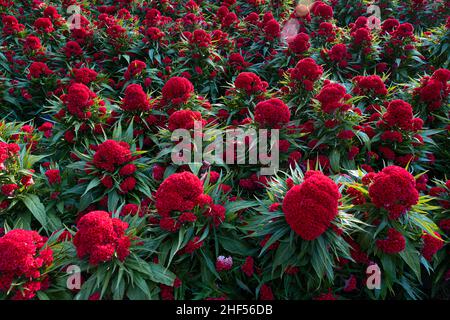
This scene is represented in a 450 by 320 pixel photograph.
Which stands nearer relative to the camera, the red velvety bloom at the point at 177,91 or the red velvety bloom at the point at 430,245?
the red velvety bloom at the point at 430,245

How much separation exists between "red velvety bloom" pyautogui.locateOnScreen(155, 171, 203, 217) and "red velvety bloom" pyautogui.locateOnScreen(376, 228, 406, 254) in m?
1.35

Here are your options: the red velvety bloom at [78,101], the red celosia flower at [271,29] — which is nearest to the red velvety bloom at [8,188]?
the red velvety bloom at [78,101]

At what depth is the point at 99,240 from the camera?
94.4 inches

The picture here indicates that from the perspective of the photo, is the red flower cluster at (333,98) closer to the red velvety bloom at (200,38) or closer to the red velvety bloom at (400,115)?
the red velvety bloom at (400,115)

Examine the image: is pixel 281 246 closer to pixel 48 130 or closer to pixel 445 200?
pixel 445 200

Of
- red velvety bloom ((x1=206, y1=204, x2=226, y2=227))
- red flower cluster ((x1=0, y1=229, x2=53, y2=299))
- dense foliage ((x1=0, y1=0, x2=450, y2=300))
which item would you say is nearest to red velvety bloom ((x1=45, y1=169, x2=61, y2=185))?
dense foliage ((x1=0, y1=0, x2=450, y2=300))

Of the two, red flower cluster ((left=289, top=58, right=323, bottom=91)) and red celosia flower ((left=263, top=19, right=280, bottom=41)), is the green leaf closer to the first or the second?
red flower cluster ((left=289, top=58, right=323, bottom=91))

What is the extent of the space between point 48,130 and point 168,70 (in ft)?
6.41

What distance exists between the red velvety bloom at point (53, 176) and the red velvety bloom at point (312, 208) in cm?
223

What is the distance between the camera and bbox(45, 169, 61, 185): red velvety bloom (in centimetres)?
340

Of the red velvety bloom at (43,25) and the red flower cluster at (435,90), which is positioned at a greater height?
the red velvety bloom at (43,25)

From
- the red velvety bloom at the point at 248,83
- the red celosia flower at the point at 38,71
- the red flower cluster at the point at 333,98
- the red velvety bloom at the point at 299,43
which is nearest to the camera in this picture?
the red flower cluster at the point at 333,98

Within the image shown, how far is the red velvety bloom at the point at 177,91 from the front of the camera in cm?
399

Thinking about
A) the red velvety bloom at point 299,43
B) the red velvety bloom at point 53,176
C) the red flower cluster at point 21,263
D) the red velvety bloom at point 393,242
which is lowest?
the red flower cluster at point 21,263
